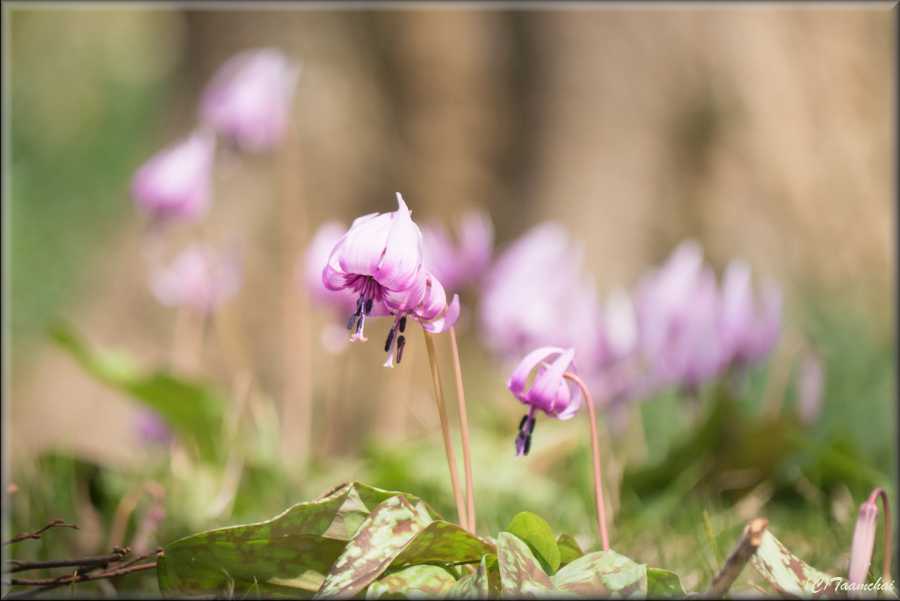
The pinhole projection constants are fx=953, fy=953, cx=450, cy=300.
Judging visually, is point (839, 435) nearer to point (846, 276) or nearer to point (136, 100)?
point (846, 276)

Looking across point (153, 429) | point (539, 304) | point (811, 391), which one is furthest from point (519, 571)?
point (153, 429)

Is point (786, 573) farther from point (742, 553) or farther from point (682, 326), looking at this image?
point (682, 326)

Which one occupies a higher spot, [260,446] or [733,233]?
[733,233]

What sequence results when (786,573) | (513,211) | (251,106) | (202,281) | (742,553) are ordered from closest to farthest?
1. (742,553)
2. (786,573)
3. (251,106)
4. (202,281)
5. (513,211)

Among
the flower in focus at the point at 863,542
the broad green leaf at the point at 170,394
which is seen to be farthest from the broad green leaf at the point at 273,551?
the broad green leaf at the point at 170,394

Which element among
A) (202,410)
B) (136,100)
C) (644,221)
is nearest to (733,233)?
(644,221)

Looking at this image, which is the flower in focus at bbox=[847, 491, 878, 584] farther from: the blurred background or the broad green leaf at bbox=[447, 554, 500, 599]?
the blurred background

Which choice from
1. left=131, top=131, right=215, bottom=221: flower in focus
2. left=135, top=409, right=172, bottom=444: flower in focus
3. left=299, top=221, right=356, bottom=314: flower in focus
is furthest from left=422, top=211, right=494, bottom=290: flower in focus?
left=135, top=409, right=172, bottom=444: flower in focus
